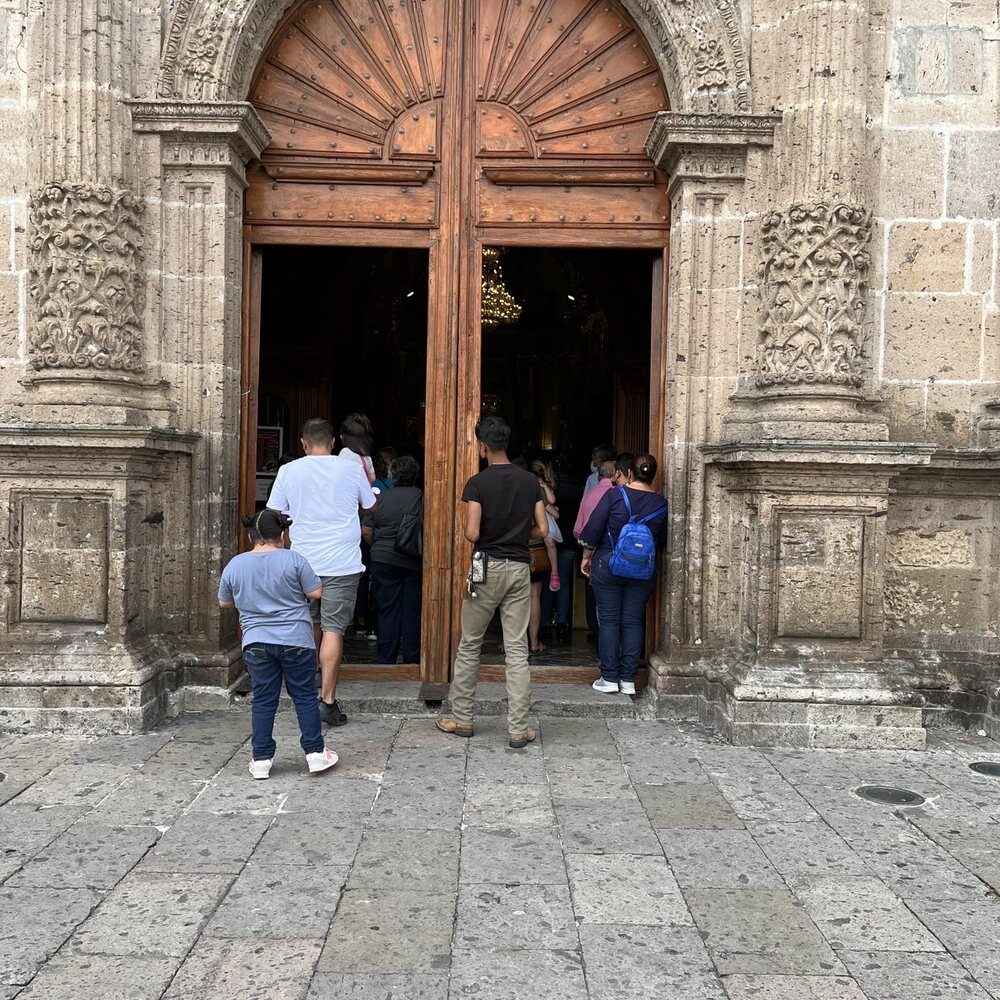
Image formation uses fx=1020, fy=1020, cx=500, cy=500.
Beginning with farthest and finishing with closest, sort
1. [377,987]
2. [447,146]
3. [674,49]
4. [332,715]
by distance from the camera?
[447,146]
[674,49]
[332,715]
[377,987]

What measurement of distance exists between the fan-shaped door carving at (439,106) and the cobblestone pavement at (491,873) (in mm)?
3436

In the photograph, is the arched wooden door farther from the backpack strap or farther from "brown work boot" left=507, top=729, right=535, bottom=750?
"brown work boot" left=507, top=729, right=535, bottom=750

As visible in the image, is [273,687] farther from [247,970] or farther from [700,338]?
[700,338]

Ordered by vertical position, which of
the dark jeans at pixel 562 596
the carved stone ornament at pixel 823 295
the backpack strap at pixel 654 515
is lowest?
the dark jeans at pixel 562 596

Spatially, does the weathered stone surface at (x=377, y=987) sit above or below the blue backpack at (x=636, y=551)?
below

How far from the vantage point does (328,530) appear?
5695 millimetres

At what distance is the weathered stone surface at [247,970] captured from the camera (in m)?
2.84

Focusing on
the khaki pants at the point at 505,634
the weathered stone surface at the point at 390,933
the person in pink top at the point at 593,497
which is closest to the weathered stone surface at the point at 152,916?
the weathered stone surface at the point at 390,933

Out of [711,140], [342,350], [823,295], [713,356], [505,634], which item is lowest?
[505,634]

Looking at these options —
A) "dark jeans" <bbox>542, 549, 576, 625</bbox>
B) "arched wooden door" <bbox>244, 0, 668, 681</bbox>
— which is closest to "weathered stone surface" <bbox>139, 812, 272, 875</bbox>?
"arched wooden door" <bbox>244, 0, 668, 681</bbox>

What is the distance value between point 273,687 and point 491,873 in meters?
1.58

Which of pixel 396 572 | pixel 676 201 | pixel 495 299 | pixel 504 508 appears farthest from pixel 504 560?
pixel 495 299

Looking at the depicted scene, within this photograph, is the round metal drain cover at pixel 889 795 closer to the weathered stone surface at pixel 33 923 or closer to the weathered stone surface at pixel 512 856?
the weathered stone surface at pixel 512 856

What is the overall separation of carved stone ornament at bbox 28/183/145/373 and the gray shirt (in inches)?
75.6
